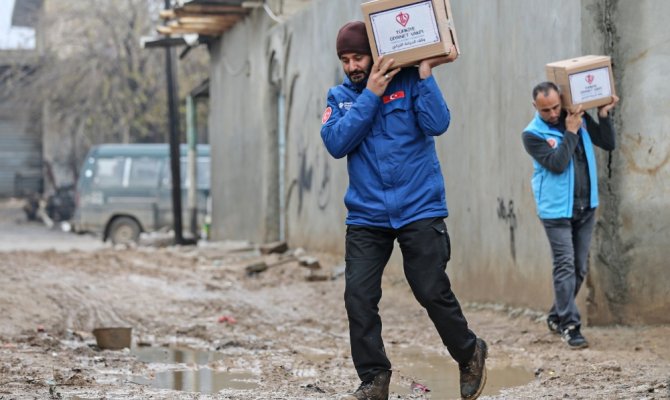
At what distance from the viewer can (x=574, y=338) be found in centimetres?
743

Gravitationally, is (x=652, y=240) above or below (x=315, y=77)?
below

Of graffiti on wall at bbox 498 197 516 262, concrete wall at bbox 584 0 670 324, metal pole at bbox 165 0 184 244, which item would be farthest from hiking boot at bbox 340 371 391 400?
metal pole at bbox 165 0 184 244

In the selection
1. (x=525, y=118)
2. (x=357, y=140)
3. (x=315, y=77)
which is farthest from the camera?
(x=315, y=77)

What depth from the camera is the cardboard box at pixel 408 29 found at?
5.19m

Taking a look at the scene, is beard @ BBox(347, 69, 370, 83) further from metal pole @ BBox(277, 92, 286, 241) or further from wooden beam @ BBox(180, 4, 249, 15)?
wooden beam @ BBox(180, 4, 249, 15)

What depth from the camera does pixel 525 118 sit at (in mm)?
8680

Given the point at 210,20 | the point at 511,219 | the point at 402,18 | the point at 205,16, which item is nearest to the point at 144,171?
the point at 210,20

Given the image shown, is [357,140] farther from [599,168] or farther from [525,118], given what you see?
[525,118]

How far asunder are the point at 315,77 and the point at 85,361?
7.43m

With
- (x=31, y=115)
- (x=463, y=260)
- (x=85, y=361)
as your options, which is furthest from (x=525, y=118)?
(x=31, y=115)

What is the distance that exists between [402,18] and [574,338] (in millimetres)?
2967

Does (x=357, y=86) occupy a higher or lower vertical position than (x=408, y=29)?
lower

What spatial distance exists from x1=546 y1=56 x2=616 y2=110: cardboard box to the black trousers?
7.99ft

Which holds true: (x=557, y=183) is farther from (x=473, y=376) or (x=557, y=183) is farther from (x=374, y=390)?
(x=374, y=390)
